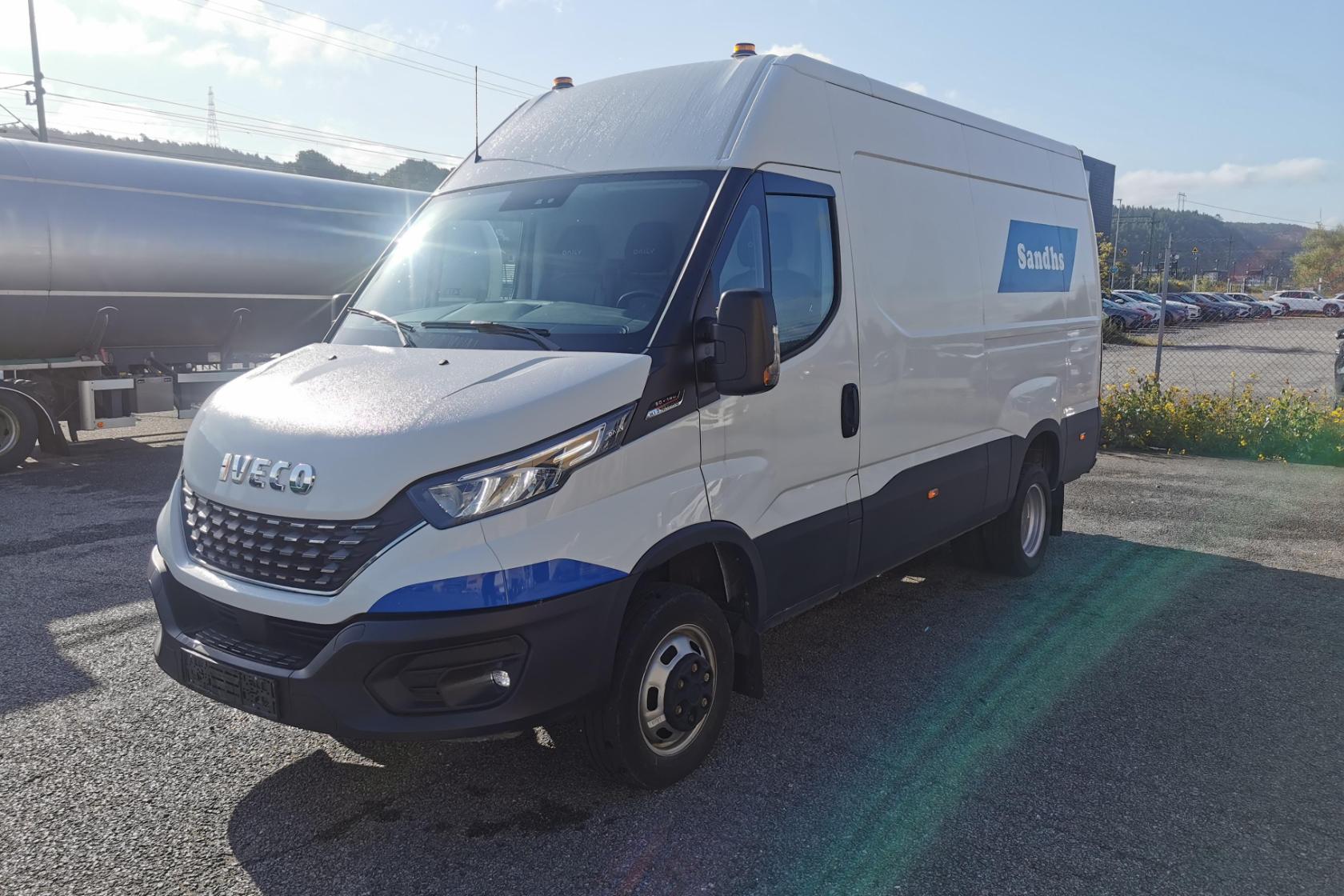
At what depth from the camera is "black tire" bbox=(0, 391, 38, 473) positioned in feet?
35.2

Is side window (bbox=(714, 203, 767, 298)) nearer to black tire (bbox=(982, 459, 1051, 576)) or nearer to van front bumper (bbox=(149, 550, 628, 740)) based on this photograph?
van front bumper (bbox=(149, 550, 628, 740))

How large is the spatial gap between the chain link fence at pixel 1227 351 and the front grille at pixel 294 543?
1254 centimetres

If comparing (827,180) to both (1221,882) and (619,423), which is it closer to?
(619,423)

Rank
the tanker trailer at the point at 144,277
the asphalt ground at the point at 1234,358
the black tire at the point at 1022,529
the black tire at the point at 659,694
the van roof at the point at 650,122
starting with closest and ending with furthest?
the black tire at the point at 659,694 < the van roof at the point at 650,122 < the black tire at the point at 1022,529 < the tanker trailer at the point at 144,277 < the asphalt ground at the point at 1234,358

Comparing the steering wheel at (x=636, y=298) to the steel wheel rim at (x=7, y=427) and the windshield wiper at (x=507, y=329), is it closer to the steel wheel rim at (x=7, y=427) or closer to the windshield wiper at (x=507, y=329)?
the windshield wiper at (x=507, y=329)

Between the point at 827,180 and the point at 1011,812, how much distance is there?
266cm

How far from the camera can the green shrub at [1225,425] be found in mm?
11219

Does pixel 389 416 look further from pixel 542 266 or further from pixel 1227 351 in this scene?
pixel 1227 351

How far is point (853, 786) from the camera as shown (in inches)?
151

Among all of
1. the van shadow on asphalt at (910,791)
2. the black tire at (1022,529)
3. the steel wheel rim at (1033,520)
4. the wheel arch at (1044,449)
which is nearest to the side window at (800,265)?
the van shadow on asphalt at (910,791)

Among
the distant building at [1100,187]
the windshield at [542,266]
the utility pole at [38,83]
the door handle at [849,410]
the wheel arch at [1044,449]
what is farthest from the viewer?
the utility pole at [38,83]

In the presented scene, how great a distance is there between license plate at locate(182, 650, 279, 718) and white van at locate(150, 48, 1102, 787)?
0.02 metres

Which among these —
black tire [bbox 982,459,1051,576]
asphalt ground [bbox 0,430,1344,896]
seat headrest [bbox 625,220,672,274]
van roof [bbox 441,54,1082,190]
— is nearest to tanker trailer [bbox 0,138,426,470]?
asphalt ground [bbox 0,430,1344,896]

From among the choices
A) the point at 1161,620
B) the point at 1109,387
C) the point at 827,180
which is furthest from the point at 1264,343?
the point at 827,180
